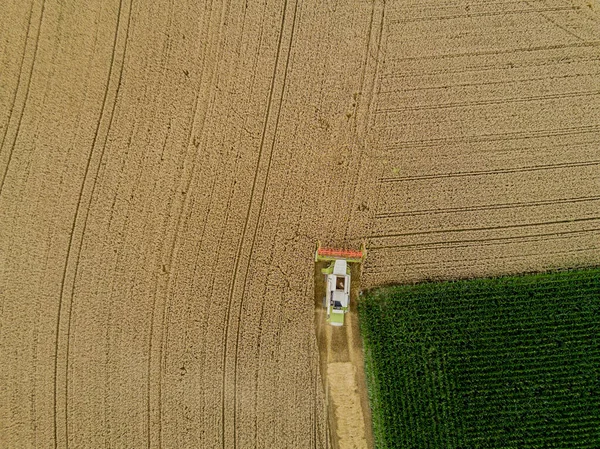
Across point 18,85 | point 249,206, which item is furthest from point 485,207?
point 18,85

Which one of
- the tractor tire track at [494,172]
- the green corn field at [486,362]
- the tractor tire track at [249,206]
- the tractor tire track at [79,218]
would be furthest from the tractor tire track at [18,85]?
the green corn field at [486,362]

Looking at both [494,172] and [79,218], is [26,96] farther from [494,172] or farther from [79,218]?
[494,172]

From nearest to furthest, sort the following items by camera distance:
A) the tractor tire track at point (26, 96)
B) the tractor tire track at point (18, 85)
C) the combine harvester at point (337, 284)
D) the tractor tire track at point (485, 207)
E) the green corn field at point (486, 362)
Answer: the combine harvester at point (337, 284), the green corn field at point (486, 362), the tractor tire track at point (26, 96), the tractor tire track at point (18, 85), the tractor tire track at point (485, 207)

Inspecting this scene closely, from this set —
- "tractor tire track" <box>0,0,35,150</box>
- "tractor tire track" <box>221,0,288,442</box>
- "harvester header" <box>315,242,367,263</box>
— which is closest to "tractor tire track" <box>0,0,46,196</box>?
"tractor tire track" <box>0,0,35,150</box>

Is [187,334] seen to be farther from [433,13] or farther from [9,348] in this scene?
[433,13]

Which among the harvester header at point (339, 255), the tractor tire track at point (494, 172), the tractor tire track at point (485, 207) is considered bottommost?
the harvester header at point (339, 255)

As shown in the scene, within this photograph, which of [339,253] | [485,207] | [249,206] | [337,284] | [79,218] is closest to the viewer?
[337,284]

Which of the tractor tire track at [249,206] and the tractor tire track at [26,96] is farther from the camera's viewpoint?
the tractor tire track at [26,96]

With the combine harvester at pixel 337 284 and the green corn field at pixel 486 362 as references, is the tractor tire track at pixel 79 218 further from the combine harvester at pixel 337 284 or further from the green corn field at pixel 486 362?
the green corn field at pixel 486 362
